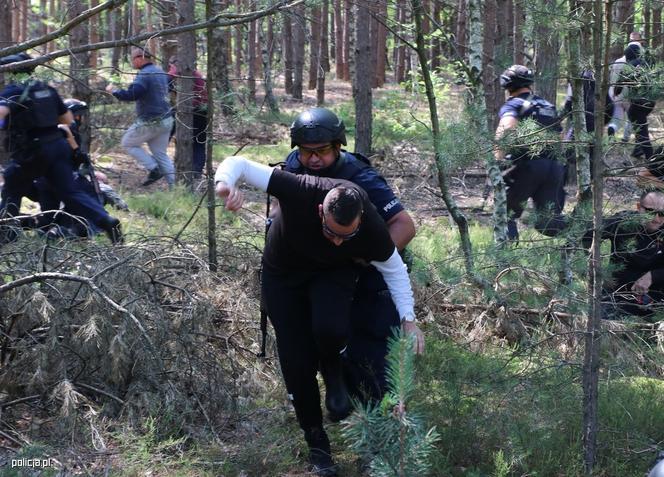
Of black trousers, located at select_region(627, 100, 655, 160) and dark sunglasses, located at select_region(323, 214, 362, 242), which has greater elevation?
black trousers, located at select_region(627, 100, 655, 160)

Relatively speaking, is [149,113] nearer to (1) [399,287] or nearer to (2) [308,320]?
(2) [308,320]

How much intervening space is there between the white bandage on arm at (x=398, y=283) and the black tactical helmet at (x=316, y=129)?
2.17 ft

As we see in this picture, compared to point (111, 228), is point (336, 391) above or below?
below

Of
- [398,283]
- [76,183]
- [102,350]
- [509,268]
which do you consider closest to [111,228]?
[76,183]

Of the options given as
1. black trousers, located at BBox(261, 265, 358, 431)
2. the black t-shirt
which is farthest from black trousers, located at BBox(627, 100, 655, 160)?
black trousers, located at BBox(261, 265, 358, 431)

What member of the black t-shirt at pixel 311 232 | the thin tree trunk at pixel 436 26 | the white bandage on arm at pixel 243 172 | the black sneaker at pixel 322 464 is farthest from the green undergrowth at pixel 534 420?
the thin tree trunk at pixel 436 26

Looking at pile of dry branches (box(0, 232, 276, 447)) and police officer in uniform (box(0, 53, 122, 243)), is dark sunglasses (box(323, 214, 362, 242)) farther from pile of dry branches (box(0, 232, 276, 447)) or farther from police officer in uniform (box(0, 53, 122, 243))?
police officer in uniform (box(0, 53, 122, 243))

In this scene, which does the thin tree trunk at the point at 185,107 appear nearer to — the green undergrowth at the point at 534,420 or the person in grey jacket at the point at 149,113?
the person in grey jacket at the point at 149,113

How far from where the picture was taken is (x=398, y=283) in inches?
168

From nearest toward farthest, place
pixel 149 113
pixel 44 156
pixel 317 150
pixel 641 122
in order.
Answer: pixel 317 150 → pixel 641 122 → pixel 44 156 → pixel 149 113

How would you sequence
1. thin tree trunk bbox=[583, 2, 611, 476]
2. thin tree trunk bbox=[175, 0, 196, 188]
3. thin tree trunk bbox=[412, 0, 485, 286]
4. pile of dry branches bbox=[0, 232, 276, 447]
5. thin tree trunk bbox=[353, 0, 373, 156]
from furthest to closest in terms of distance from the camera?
1. thin tree trunk bbox=[353, 0, 373, 156]
2. thin tree trunk bbox=[175, 0, 196, 188]
3. thin tree trunk bbox=[412, 0, 485, 286]
4. pile of dry branches bbox=[0, 232, 276, 447]
5. thin tree trunk bbox=[583, 2, 611, 476]

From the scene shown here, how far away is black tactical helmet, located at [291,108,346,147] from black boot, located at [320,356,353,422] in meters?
1.10

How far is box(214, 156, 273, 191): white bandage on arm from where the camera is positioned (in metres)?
3.81

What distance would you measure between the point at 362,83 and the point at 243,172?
6.31 metres
